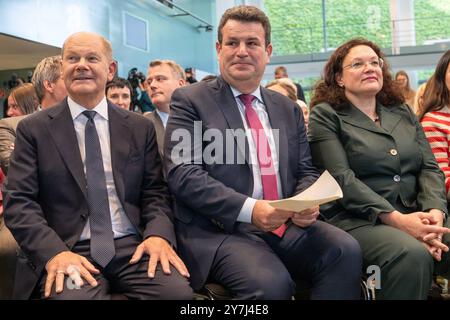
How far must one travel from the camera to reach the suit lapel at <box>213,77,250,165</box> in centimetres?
204

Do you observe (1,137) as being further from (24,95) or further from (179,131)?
(179,131)

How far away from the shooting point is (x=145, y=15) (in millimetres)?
9188

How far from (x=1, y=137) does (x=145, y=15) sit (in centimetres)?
705

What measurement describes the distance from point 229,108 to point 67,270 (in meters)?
0.94

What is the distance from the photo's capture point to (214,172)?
6.59 feet

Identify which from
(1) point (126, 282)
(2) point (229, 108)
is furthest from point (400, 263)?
(1) point (126, 282)

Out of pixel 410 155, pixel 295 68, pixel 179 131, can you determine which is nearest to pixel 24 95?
pixel 179 131

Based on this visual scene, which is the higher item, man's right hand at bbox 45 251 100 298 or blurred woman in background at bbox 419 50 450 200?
blurred woman in background at bbox 419 50 450 200

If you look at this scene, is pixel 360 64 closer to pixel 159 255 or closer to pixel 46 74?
pixel 159 255

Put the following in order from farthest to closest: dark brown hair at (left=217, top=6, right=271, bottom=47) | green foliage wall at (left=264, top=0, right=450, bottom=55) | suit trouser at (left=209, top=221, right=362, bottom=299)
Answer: green foliage wall at (left=264, top=0, right=450, bottom=55) → dark brown hair at (left=217, top=6, right=271, bottom=47) → suit trouser at (left=209, top=221, right=362, bottom=299)

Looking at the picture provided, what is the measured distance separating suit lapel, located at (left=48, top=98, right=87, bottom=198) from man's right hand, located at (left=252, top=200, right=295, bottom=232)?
0.67 m

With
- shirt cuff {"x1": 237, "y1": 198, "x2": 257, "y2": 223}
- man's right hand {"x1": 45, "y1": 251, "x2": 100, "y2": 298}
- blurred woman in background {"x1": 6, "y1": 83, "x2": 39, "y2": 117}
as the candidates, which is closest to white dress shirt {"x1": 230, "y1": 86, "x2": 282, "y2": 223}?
shirt cuff {"x1": 237, "y1": 198, "x2": 257, "y2": 223}

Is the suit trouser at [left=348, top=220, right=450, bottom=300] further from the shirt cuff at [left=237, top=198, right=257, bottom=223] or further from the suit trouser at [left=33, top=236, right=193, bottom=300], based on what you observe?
the suit trouser at [left=33, top=236, right=193, bottom=300]

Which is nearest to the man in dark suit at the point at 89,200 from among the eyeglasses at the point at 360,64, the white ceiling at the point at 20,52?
the eyeglasses at the point at 360,64
